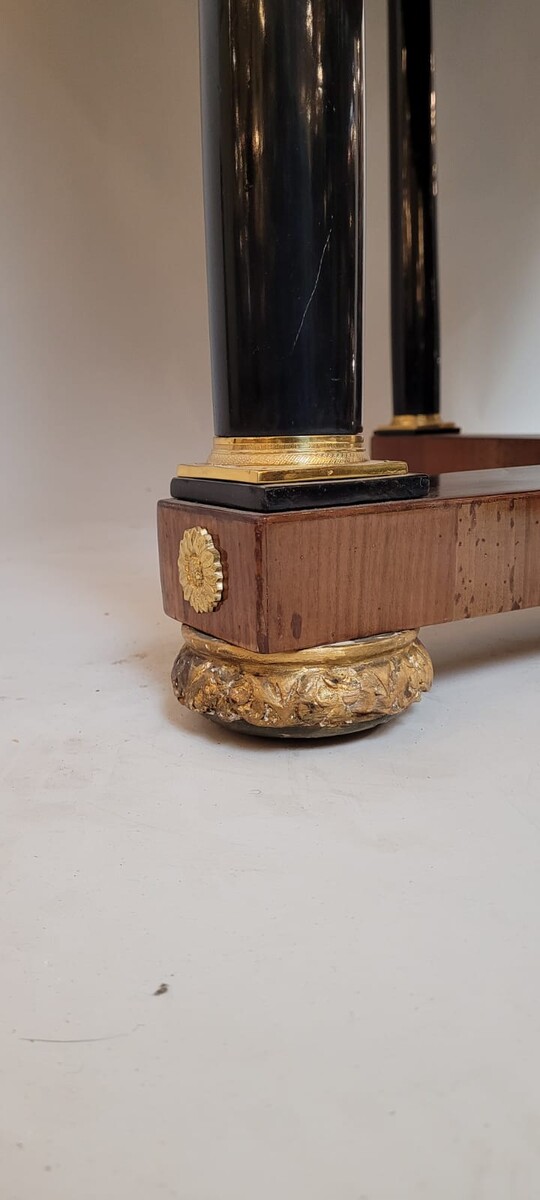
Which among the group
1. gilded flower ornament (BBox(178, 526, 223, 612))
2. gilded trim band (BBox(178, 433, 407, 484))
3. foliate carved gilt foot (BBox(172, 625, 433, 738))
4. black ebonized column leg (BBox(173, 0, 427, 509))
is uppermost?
black ebonized column leg (BBox(173, 0, 427, 509))

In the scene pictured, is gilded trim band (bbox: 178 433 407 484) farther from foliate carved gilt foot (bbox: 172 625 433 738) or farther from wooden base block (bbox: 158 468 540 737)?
foliate carved gilt foot (bbox: 172 625 433 738)

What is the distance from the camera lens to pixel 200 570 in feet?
2.89

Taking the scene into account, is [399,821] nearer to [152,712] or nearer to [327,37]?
[152,712]

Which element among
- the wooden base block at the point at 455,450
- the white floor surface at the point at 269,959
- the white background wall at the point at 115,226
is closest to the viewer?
the white floor surface at the point at 269,959

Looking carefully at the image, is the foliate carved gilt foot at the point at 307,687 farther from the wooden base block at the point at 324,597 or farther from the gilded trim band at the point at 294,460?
the gilded trim band at the point at 294,460

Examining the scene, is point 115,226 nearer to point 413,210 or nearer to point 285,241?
point 413,210

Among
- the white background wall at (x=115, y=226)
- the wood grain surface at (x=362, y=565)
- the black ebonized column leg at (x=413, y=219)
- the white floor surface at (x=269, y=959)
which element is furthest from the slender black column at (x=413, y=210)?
the white floor surface at (x=269, y=959)

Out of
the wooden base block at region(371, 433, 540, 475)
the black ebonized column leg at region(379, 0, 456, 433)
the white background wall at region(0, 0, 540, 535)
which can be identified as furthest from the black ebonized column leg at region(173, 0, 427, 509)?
the white background wall at region(0, 0, 540, 535)

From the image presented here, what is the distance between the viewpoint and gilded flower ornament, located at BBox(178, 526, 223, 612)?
86 cm

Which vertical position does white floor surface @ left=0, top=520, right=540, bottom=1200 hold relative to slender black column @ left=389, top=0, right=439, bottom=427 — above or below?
below

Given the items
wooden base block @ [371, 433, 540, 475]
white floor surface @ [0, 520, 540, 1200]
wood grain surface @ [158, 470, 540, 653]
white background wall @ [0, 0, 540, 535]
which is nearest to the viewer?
white floor surface @ [0, 520, 540, 1200]

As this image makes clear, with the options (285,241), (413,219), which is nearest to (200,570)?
(285,241)

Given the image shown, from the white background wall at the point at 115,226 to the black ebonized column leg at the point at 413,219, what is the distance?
3.06ft

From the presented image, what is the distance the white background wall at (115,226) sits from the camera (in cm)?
241
